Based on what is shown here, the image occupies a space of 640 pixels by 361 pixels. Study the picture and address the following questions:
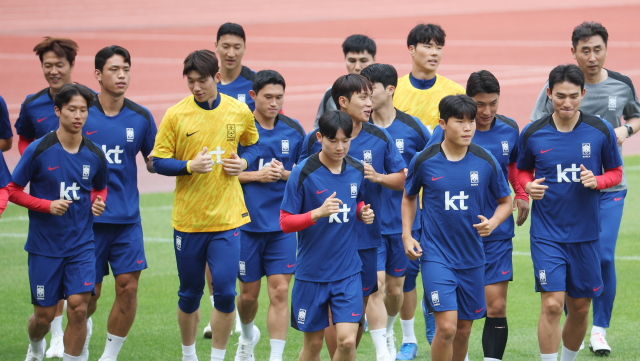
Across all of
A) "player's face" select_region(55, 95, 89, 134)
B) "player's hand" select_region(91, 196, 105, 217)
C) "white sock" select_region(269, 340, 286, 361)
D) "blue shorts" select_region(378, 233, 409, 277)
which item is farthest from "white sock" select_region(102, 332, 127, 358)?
"blue shorts" select_region(378, 233, 409, 277)

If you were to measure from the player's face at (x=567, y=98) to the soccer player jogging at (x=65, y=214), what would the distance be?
3.53 m

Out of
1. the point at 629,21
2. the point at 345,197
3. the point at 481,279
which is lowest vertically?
the point at 481,279

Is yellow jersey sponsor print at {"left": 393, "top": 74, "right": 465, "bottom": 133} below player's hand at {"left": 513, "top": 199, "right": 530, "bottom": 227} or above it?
above

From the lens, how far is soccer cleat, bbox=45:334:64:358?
7.46 m

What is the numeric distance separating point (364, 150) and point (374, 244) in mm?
738

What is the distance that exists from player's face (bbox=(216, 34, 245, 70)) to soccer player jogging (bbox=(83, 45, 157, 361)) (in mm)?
1262

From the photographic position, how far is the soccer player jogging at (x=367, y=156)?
6227mm

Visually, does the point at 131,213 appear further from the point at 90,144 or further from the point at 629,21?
the point at 629,21

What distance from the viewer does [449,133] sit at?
5.83 meters

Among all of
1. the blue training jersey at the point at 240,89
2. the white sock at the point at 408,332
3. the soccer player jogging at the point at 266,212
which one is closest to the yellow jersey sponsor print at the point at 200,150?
the soccer player jogging at the point at 266,212

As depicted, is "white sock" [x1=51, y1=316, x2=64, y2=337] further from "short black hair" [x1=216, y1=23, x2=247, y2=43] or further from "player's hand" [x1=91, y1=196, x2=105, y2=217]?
"short black hair" [x1=216, y1=23, x2=247, y2=43]

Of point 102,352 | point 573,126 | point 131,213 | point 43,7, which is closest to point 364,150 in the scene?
point 573,126

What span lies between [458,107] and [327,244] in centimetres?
132

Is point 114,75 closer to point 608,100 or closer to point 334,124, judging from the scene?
point 334,124
